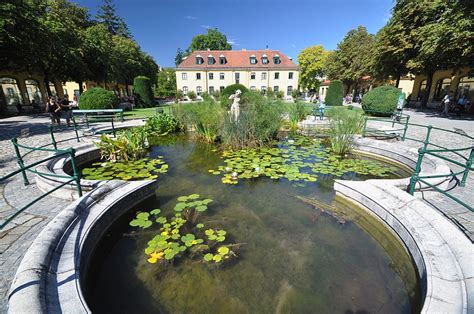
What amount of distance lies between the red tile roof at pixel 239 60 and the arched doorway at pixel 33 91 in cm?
1960

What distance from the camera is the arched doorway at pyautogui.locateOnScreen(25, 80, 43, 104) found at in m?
18.3

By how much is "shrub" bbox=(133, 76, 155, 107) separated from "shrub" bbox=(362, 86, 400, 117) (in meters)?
18.6

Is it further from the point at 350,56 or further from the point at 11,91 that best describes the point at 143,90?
the point at 350,56

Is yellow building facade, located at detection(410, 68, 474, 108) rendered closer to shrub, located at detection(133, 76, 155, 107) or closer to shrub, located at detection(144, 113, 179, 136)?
shrub, located at detection(144, 113, 179, 136)

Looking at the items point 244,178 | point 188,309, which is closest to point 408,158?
point 244,178

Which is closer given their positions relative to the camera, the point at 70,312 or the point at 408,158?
the point at 70,312

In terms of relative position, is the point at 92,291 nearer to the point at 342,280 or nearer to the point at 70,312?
the point at 70,312

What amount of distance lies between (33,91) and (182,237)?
80.0 ft

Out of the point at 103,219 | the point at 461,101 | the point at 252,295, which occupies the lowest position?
the point at 252,295

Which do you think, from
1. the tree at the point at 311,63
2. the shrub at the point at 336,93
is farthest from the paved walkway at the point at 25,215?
the tree at the point at 311,63

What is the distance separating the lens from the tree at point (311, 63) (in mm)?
39969

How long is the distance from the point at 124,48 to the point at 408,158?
3009 centimetres

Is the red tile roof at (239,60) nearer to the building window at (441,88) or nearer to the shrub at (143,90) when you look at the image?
the shrub at (143,90)

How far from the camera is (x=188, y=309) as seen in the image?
77.8 inches
